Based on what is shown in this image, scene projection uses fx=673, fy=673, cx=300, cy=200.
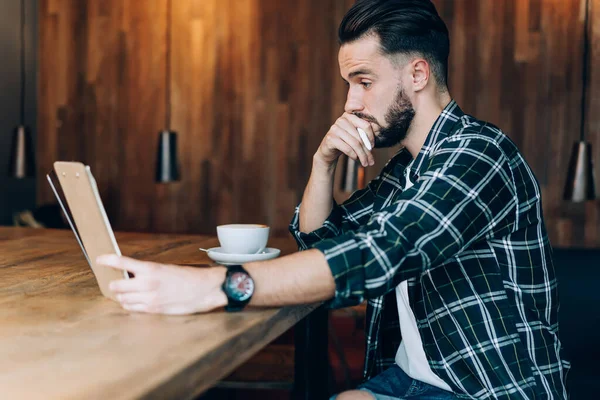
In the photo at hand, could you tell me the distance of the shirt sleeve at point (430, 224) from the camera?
3.42 feet

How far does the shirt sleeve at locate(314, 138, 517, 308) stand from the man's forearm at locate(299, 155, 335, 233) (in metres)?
0.43

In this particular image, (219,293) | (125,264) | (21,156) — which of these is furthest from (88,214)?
(21,156)

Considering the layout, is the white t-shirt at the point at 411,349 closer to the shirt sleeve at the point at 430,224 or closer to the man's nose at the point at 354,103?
the shirt sleeve at the point at 430,224

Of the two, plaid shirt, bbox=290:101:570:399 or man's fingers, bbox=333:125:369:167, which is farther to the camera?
man's fingers, bbox=333:125:369:167

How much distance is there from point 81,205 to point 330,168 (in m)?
0.74

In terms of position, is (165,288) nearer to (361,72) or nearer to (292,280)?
(292,280)

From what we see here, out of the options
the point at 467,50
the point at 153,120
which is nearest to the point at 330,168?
the point at 467,50

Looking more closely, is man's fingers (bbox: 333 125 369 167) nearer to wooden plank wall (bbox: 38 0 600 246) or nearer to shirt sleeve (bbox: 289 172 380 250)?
shirt sleeve (bbox: 289 172 380 250)

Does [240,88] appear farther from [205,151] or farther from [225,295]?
[225,295]

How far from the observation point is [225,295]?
3.34 feet

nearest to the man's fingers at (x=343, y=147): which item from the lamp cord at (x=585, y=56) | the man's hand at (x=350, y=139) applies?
the man's hand at (x=350, y=139)

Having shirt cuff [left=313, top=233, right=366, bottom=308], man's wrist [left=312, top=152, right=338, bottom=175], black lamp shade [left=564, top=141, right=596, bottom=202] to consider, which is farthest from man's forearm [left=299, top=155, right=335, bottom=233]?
black lamp shade [left=564, top=141, right=596, bottom=202]

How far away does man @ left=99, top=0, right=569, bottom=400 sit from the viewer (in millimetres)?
1037

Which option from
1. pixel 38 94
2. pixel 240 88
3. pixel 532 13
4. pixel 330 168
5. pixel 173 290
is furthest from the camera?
pixel 38 94
